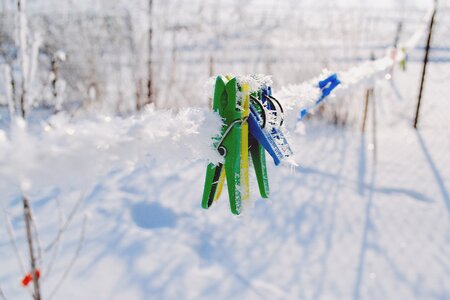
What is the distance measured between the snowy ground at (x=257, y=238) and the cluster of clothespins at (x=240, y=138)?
79 cm

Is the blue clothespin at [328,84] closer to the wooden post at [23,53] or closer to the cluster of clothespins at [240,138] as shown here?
the cluster of clothespins at [240,138]

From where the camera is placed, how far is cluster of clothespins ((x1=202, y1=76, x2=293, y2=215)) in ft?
2.61

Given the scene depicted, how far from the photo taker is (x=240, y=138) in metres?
0.80

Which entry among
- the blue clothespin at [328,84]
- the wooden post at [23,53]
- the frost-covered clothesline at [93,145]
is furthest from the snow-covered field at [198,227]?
the wooden post at [23,53]

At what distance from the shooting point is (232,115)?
798 millimetres

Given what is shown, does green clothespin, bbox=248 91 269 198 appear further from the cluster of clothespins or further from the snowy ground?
the snowy ground

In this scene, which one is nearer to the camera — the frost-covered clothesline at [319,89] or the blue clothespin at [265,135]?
the blue clothespin at [265,135]

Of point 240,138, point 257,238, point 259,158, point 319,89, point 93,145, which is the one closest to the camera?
point 93,145

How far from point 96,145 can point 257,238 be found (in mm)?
1924

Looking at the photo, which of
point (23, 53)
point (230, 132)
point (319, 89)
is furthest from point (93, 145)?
point (319, 89)

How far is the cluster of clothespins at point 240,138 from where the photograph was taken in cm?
79

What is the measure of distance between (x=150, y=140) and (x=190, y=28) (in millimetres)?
5888

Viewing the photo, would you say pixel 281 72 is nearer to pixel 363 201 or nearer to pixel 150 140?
pixel 363 201

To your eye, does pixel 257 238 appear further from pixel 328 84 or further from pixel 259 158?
pixel 259 158
